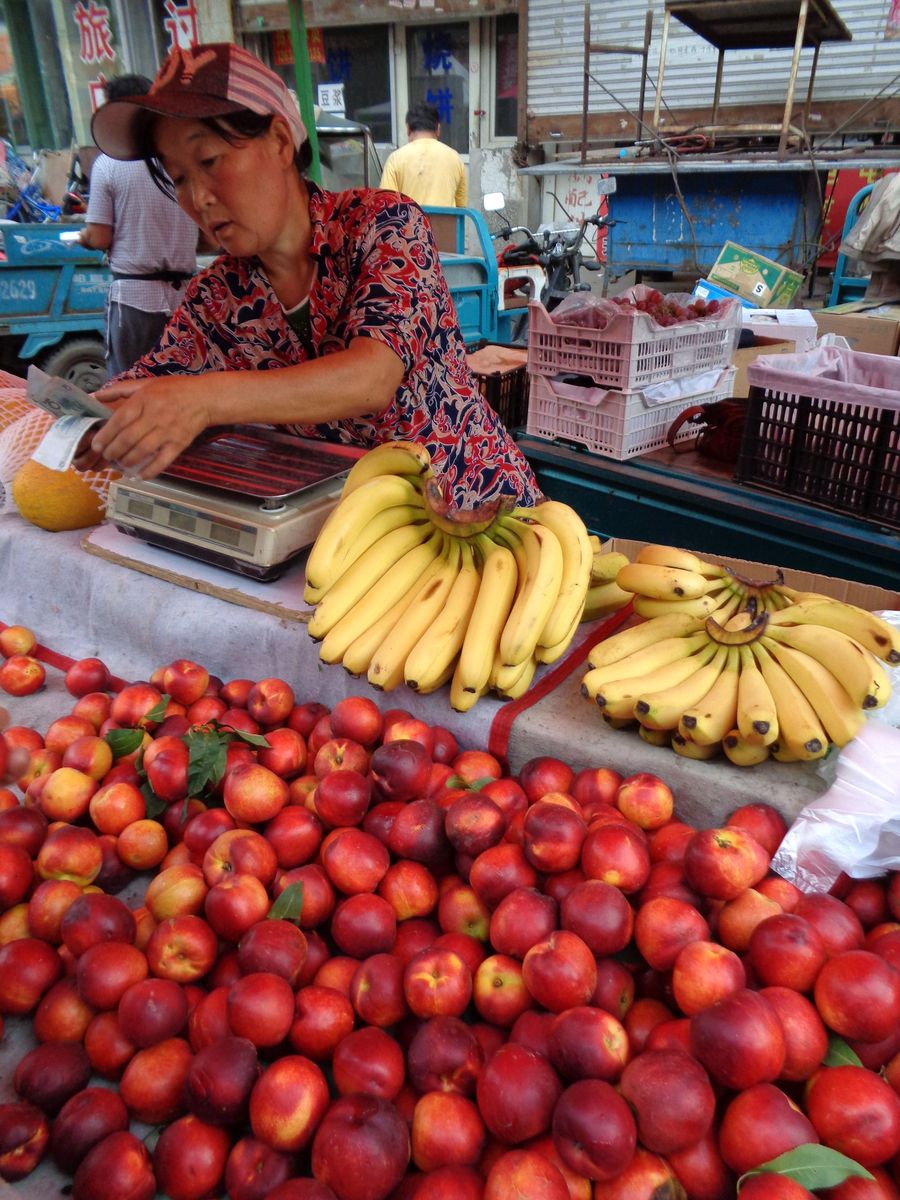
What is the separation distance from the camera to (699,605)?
1764 mm

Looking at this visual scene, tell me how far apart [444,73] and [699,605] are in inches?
499

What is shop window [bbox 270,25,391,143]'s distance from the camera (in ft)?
39.4

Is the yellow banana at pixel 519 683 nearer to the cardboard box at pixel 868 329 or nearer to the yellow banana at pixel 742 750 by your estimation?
the yellow banana at pixel 742 750

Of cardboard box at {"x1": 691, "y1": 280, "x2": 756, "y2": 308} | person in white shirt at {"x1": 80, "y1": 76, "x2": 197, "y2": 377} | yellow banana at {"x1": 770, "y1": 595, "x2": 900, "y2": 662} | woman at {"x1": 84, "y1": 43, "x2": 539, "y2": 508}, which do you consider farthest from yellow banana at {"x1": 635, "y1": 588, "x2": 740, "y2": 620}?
person in white shirt at {"x1": 80, "y1": 76, "x2": 197, "y2": 377}

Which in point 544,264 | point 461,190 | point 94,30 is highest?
point 94,30

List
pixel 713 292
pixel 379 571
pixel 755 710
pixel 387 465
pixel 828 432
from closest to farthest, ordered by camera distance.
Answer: pixel 755 710, pixel 379 571, pixel 387 465, pixel 828 432, pixel 713 292

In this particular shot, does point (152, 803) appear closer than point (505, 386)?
Yes

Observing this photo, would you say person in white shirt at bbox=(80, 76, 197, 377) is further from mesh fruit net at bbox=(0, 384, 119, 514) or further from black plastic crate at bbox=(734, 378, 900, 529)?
black plastic crate at bbox=(734, 378, 900, 529)

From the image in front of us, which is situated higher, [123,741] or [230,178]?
[230,178]

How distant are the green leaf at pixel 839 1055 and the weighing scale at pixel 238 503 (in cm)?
158

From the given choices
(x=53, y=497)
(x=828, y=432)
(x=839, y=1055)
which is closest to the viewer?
(x=839, y=1055)

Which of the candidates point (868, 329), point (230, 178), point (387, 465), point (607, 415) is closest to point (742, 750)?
point (387, 465)

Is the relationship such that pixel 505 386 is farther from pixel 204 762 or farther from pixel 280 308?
pixel 204 762

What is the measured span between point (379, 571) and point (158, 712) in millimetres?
612
